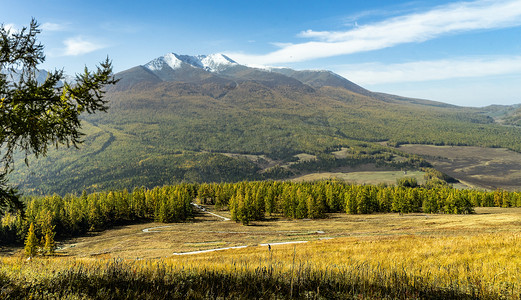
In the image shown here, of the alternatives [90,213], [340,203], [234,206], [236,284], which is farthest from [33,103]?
[340,203]

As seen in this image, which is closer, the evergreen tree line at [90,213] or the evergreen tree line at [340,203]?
the evergreen tree line at [90,213]

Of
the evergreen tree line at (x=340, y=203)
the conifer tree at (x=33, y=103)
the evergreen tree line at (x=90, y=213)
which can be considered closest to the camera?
the conifer tree at (x=33, y=103)

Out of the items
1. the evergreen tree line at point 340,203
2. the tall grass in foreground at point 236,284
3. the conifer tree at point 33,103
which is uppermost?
the conifer tree at point 33,103

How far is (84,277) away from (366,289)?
645 centimetres

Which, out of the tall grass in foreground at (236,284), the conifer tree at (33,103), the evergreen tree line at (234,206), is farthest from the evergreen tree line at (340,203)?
the tall grass in foreground at (236,284)

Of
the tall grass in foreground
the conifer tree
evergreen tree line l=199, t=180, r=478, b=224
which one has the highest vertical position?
the conifer tree

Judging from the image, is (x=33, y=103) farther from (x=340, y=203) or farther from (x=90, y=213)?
(x=340, y=203)

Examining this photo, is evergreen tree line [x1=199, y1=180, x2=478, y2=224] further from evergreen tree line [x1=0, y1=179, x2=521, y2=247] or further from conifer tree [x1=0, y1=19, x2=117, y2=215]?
conifer tree [x1=0, y1=19, x2=117, y2=215]

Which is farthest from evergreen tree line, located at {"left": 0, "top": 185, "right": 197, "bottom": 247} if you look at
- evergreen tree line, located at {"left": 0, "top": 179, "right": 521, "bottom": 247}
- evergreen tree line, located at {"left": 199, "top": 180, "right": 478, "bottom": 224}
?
evergreen tree line, located at {"left": 199, "top": 180, "right": 478, "bottom": 224}

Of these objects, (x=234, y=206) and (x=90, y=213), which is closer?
(x=90, y=213)

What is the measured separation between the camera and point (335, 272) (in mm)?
7199

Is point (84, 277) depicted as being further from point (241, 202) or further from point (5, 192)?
point (241, 202)

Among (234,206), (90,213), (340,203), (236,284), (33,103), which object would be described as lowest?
(340,203)

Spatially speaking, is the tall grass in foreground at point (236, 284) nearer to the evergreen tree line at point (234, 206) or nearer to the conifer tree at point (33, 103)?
the conifer tree at point (33, 103)
